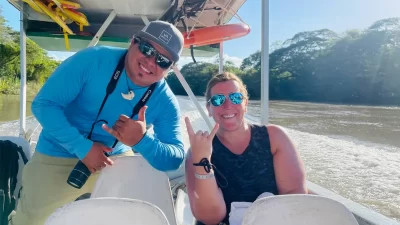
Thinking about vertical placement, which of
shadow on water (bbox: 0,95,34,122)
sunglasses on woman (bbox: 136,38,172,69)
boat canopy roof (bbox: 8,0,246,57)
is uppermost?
boat canopy roof (bbox: 8,0,246,57)

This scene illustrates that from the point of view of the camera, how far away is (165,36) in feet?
5.62

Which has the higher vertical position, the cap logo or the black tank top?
the cap logo

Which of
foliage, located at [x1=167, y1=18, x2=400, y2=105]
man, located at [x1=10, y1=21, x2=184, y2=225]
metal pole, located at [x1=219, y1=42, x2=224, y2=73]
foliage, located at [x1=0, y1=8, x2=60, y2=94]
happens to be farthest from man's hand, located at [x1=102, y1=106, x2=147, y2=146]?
foliage, located at [x1=0, y1=8, x2=60, y2=94]

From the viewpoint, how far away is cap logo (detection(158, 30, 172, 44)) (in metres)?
1.71

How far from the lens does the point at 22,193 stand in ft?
6.07

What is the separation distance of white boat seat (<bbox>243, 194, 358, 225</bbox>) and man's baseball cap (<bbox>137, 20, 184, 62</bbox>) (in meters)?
0.92

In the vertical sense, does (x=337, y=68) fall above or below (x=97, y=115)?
above

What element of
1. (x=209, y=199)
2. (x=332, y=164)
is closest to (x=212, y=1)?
(x=209, y=199)

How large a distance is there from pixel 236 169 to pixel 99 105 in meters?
0.75

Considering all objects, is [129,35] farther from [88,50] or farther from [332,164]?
[332,164]

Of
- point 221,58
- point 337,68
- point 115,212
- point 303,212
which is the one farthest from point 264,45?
point 337,68

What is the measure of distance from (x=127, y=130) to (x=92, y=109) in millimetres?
371

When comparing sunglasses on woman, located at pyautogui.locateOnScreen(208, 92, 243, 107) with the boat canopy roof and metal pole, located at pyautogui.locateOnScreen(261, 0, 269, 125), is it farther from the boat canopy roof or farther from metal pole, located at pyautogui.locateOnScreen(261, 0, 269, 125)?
the boat canopy roof

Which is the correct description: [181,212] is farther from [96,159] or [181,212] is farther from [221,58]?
[221,58]
